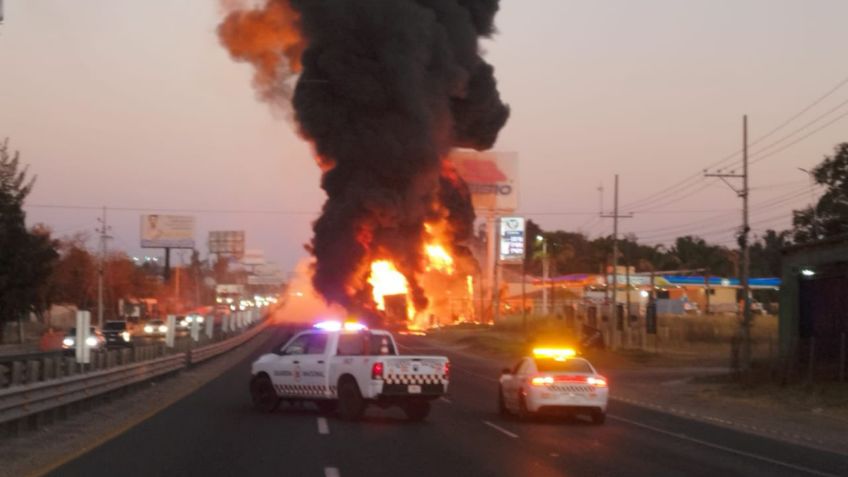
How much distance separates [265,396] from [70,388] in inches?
192

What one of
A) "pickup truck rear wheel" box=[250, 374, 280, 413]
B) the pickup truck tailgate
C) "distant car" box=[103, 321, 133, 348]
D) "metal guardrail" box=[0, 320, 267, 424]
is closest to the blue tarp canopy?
"distant car" box=[103, 321, 133, 348]

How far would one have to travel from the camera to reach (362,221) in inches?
2159

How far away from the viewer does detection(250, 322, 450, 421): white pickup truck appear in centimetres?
2123

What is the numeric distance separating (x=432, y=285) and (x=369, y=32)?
998 inches

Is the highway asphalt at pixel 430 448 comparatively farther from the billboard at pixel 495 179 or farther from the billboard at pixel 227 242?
the billboard at pixel 227 242

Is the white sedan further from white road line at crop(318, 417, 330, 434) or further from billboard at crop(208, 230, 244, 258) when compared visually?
billboard at crop(208, 230, 244, 258)

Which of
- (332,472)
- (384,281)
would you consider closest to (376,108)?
(384,281)

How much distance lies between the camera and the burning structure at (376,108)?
5119cm

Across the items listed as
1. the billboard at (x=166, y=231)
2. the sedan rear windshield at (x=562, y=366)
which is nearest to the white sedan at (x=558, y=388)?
the sedan rear windshield at (x=562, y=366)

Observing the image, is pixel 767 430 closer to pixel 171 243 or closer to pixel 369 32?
pixel 369 32

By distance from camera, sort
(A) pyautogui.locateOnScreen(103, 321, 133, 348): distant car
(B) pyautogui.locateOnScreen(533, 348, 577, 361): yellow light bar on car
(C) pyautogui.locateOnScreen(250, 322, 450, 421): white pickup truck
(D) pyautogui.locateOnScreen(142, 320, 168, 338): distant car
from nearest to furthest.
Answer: (C) pyautogui.locateOnScreen(250, 322, 450, 421): white pickup truck
(B) pyautogui.locateOnScreen(533, 348, 577, 361): yellow light bar on car
(A) pyautogui.locateOnScreen(103, 321, 133, 348): distant car
(D) pyautogui.locateOnScreen(142, 320, 168, 338): distant car

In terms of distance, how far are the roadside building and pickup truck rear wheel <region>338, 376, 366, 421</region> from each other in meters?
15.2

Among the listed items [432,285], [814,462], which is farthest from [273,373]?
[432,285]

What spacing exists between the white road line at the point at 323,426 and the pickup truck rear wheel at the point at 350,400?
410 millimetres
